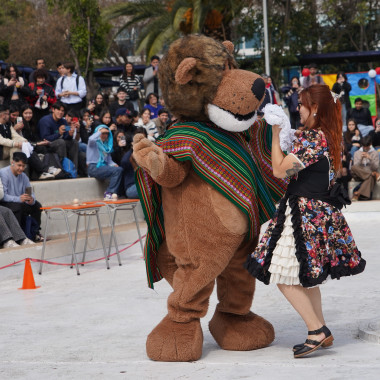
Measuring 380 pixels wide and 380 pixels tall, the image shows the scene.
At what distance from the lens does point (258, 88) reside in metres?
4.77

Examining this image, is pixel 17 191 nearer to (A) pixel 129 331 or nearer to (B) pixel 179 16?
(A) pixel 129 331

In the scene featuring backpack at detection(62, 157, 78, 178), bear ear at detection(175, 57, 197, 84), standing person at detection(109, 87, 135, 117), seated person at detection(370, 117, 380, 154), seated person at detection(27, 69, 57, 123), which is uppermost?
bear ear at detection(175, 57, 197, 84)

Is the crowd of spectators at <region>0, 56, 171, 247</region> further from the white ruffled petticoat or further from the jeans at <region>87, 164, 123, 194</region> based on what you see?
the white ruffled petticoat

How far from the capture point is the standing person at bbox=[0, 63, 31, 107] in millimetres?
12602

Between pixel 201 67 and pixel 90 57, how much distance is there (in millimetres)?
14963

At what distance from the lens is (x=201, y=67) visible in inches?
188

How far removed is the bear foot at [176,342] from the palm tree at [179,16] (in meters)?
15.6

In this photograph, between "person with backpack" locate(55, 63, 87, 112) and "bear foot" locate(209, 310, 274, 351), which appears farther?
"person with backpack" locate(55, 63, 87, 112)

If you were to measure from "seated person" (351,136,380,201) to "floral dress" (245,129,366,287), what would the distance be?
1011cm

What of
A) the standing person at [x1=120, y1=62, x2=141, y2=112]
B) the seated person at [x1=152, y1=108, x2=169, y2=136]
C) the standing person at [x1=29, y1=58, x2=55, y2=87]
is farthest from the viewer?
the standing person at [x1=120, y1=62, x2=141, y2=112]

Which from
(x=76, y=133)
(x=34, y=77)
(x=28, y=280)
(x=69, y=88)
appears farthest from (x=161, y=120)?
(x=28, y=280)

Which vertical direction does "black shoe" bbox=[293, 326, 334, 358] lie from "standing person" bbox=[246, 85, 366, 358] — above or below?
below

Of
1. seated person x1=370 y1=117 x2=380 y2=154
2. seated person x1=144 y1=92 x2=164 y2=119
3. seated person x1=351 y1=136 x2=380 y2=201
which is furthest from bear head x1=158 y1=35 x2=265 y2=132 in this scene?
seated person x1=370 y1=117 x2=380 y2=154

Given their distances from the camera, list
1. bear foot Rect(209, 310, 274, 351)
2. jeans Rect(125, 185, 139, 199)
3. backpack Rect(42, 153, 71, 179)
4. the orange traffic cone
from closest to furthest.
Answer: bear foot Rect(209, 310, 274, 351), the orange traffic cone, backpack Rect(42, 153, 71, 179), jeans Rect(125, 185, 139, 199)
